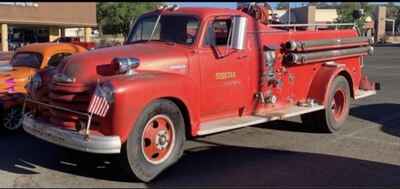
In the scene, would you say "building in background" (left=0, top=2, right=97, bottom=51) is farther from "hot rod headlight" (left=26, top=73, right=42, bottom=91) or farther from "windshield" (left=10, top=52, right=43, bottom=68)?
"hot rod headlight" (left=26, top=73, right=42, bottom=91)

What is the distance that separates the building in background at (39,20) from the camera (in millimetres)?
47781

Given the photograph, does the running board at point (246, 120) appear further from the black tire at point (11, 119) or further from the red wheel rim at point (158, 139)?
the black tire at point (11, 119)

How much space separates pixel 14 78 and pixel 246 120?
4180 millimetres

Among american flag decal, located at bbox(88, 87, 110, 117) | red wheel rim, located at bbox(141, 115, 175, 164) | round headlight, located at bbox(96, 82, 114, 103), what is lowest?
red wheel rim, located at bbox(141, 115, 175, 164)

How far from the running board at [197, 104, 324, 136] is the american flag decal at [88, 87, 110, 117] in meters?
1.42

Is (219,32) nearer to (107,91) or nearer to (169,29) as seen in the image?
(169,29)

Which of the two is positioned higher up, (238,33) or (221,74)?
(238,33)

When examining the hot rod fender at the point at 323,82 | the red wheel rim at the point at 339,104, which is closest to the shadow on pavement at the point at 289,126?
the red wheel rim at the point at 339,104

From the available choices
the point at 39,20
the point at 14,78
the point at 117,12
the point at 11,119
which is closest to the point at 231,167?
the point at 11,119

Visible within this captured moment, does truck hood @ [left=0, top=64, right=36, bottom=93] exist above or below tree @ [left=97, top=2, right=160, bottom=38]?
below

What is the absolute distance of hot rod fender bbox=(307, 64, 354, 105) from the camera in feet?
30.2

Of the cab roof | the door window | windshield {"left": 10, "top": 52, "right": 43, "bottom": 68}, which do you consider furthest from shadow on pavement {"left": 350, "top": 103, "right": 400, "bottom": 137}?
windshield {"left": 10, "top": 52, "right": 43, "bottom": 68}

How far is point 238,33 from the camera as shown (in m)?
7.78

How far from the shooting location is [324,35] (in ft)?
31.0
